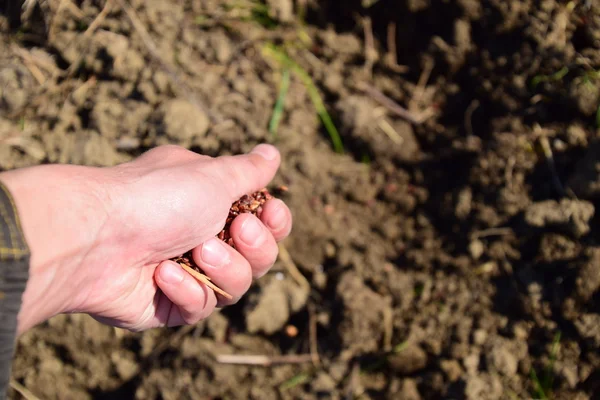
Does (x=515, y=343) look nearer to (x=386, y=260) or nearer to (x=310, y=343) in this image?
(x=386, y=260)

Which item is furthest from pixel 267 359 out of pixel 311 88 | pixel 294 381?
pixel 311 88

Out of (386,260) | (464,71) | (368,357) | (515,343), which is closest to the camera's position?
(515,343)

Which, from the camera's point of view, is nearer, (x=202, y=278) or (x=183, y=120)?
(x=202, y=278)

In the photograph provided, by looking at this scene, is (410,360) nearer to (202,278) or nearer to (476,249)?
(476,249)

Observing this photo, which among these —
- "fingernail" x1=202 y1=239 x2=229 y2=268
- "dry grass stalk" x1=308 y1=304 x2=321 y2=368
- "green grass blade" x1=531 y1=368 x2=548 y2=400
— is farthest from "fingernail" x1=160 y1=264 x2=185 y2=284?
"green grass blade" x1=531 y1=368 x2=548 y2=400

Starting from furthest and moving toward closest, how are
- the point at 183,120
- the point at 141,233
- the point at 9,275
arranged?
1. the point at 183,120
2. the point at 141,233
3. the point at 9,275

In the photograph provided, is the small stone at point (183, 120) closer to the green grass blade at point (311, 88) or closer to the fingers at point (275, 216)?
the green grass blade at point (311, 88)

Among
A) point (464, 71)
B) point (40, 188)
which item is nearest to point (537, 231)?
point (464, 71)
